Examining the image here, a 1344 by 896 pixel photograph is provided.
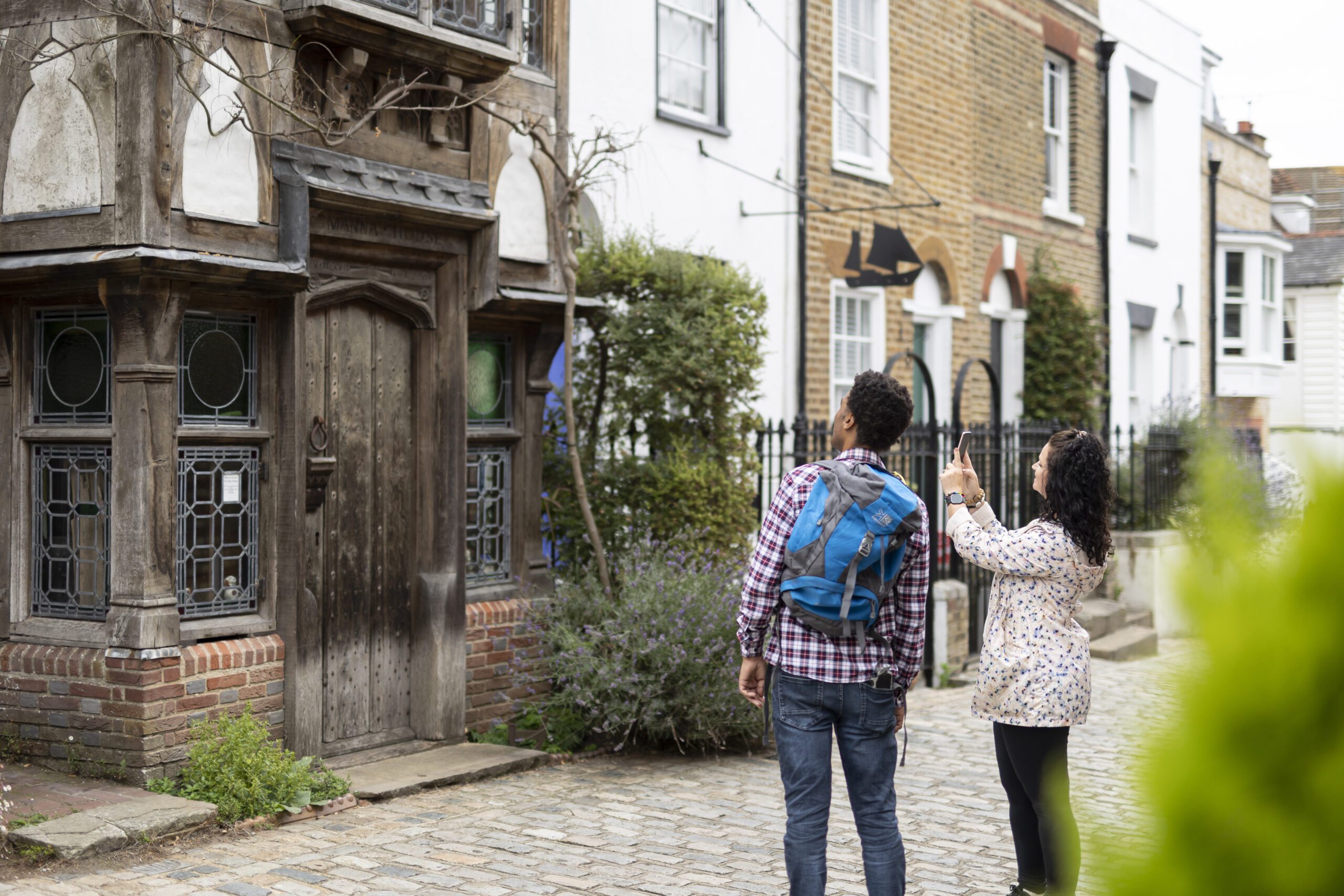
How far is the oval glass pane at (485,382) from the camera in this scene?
8.56 m

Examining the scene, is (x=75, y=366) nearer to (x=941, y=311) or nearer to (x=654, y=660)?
(x=654, y=660)

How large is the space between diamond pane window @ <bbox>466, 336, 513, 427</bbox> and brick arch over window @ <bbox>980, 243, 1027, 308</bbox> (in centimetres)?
806

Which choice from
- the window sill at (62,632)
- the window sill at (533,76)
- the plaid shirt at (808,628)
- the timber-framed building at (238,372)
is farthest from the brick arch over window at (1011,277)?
the plaid shirt at (808,628)

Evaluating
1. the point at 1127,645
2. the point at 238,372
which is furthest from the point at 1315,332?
the point at 238,372

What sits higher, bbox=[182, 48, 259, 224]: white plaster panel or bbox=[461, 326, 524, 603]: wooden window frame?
bbox=[182, 48, 259, 224]: white plaster panel

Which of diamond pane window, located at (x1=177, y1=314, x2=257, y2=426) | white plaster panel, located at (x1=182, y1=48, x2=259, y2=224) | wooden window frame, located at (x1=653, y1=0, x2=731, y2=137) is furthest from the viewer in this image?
wooden window frame, located at (x1=653, y1=0, x2=731, y2=137)

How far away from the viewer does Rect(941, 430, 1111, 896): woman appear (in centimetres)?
493

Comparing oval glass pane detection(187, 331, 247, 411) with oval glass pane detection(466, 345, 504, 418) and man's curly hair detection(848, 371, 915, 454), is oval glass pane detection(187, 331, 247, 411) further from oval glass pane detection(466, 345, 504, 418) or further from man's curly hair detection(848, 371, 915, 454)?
man's curly hair detection(848, 371, 915, 454)

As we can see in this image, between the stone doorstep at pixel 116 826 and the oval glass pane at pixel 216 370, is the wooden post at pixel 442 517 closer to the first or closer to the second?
the oval glass pane at pixel 216 370

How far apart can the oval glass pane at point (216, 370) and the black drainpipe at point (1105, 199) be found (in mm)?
13433

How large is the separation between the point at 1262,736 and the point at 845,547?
360 centimetres

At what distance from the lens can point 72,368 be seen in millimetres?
6801

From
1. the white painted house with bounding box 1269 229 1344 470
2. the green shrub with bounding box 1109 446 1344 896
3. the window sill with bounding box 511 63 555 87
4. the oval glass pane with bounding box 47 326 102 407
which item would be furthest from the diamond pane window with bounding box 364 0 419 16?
the white painted house with bounding box 1269 229 1344 470

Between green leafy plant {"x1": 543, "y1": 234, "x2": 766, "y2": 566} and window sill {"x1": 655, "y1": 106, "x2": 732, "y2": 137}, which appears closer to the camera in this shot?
green leafy plant {"x1": 543, "y1": 234, "x2": 766, "y2": 566}
